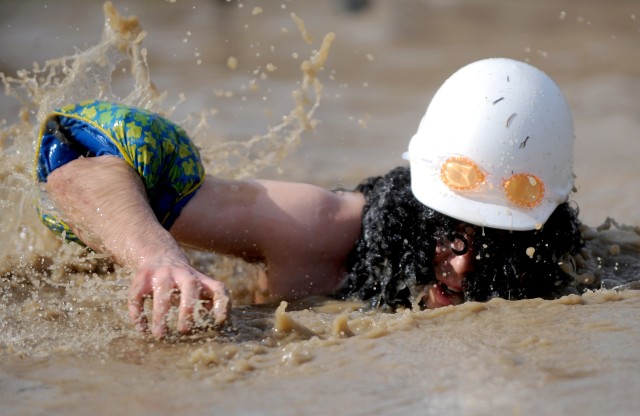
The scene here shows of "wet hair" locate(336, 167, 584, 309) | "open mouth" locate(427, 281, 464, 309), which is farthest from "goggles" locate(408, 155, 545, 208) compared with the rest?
"open mouth" locate(427, 281, 464, 309)

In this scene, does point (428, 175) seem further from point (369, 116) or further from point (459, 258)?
point (369, 116)

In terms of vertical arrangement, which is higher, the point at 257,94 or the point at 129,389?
the point at 257,94

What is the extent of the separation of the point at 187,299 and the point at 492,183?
4.11 ft

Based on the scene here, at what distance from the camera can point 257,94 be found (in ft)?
26.8

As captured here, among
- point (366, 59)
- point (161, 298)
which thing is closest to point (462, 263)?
point (161, 298)

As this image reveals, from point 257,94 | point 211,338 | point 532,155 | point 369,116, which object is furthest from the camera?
point 257,94

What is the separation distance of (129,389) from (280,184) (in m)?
1.30

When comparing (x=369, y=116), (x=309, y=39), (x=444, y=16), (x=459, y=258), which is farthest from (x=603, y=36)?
(x=459, y=258)

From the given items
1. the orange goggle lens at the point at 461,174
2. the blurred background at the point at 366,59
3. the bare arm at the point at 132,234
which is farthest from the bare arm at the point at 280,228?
the blurred background at the point at 366,59

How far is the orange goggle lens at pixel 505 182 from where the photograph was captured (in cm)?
328

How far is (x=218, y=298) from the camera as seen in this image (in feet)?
8.33

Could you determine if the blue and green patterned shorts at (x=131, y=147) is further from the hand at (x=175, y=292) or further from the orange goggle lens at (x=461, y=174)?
the orange goggle lens at (x=461, y=174)

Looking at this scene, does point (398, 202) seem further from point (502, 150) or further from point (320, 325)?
point (320, 325)

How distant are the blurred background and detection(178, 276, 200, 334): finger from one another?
71.6 inches
